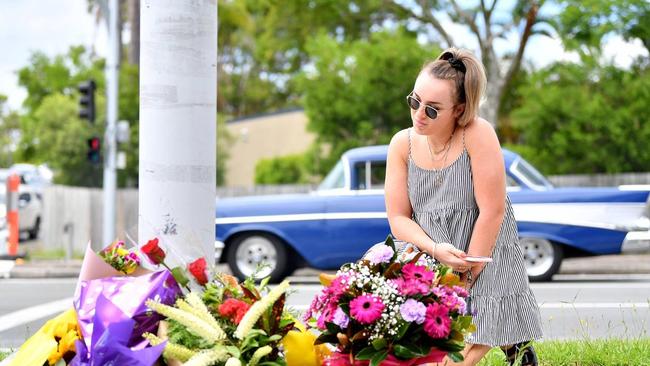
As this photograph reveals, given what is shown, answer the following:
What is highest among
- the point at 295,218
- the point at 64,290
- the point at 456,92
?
the point at 456,92

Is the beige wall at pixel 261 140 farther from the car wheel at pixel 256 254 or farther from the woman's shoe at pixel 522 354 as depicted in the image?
the woman's shoe at pixel 522 354

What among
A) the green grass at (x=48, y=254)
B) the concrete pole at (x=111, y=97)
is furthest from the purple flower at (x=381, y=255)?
the green grass at (x=48, y=254)

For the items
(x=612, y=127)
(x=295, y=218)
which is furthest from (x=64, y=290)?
(x=612, y=127)

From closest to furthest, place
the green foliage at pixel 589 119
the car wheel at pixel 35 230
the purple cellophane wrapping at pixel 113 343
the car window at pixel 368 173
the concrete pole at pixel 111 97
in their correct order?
the purple cellophane wrapping at pixel 113 343, the car window at pixel 368 173, the concrete pole at pixel 111 97, the green foliage at pixel 589 119, the car wheel at pixel 35 230

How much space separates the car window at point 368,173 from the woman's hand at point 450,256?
8619 mm

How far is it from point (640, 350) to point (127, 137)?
15.0 metres

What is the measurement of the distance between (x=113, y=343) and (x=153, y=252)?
42cm

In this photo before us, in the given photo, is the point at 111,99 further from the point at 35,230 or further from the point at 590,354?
the point at 590,354

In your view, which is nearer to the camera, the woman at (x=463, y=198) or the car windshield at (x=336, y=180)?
the woman at (x=463, y=198)

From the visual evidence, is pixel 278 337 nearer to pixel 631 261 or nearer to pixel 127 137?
pixel 631 261

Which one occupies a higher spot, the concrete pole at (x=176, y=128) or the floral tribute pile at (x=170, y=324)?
the concrete pole at (x=176, y=128)

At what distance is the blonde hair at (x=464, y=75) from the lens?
3.51 m

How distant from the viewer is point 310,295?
10469mm

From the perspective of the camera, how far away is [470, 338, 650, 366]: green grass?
509 cm
